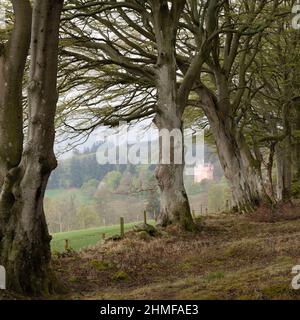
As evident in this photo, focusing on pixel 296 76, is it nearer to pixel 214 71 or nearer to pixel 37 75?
pixel 214 71

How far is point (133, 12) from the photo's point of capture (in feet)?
51.8

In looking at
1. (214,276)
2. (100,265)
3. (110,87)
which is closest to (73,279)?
(100,265)

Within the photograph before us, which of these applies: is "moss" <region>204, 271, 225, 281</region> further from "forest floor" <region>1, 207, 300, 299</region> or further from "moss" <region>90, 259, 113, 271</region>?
"moss" <region>90, 259, 113, 271</region>

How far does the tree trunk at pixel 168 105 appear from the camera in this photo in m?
13.9

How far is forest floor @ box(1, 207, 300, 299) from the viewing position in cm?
632

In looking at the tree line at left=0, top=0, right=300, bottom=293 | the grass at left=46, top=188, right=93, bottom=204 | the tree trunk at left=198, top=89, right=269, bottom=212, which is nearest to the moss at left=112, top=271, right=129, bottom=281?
the tree line at left=0, top=0, right=300, bottom=293

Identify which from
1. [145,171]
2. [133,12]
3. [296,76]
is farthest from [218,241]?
[145,171]

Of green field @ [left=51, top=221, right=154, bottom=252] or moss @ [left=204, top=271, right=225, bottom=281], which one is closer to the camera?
moss @ [left=204, top=271, right=225, bottom=281]

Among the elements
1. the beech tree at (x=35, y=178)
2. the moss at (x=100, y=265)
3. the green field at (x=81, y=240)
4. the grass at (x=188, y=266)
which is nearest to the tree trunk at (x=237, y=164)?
the grass at (x=188, y=266)

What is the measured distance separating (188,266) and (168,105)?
645cm

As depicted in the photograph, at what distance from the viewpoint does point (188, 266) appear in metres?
9.02

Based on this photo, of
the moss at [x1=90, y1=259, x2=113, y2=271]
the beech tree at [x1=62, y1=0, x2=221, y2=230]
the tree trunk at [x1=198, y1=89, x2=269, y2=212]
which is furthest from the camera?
the tree trunk at [x1=198, y1=89, x2=269, y2=212]

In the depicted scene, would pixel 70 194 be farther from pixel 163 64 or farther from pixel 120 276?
pixel 120 276

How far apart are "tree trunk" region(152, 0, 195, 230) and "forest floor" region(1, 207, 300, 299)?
132 centimetres
